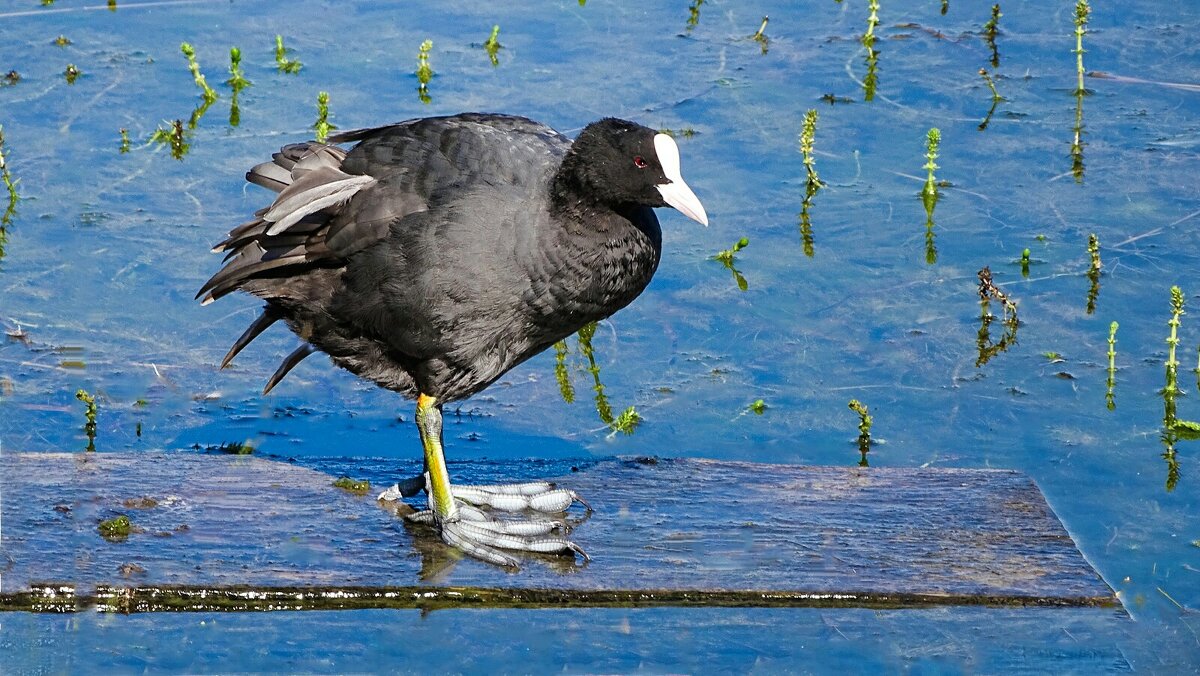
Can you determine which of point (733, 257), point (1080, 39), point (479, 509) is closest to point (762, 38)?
point (1080, 39)

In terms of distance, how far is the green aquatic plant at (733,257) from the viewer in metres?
6.27

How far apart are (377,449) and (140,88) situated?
3.12 metres

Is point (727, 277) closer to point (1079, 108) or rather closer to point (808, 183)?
point (808, 183)

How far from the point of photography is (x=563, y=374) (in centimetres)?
581

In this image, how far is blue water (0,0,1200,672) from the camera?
3994 millimetres

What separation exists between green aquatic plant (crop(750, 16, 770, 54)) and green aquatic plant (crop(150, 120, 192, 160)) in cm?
291

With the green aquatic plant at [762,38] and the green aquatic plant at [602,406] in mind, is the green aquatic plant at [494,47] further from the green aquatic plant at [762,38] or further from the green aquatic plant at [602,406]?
the green aquatic plant at [602,406]

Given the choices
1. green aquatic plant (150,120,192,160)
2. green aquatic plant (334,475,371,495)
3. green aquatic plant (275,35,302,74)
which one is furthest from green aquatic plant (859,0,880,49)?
green aquatic plant (334,475,371,495)

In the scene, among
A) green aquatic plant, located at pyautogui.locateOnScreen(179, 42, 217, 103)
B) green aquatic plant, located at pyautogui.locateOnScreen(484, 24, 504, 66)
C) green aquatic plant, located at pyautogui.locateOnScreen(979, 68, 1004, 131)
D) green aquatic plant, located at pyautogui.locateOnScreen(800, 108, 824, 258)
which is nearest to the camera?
green aquatic plant, located at pyautogui.locateOnScreen(800, 108, 824, 258)

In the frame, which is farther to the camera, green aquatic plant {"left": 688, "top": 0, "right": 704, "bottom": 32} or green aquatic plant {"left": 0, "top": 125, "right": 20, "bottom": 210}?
green aquatic plant {"left": 688, "top": 0, "right": 704, "bottom": 32}

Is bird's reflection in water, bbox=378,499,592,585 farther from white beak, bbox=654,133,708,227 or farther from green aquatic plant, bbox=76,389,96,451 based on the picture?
green aquatic plant, bbox=76,389,96,451

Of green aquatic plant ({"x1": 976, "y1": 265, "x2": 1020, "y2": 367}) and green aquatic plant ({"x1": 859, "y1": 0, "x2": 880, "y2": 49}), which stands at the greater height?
green aquatic plant ({"x1": 859, "y1": 0, "x2": 880, "y2": 49})

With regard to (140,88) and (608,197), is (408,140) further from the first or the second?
(140,88)

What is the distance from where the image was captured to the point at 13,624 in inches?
153
